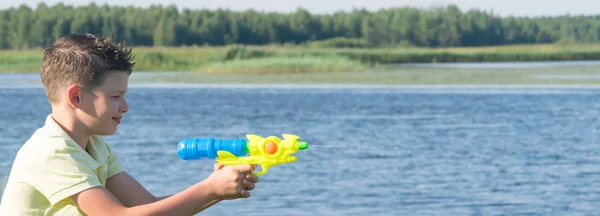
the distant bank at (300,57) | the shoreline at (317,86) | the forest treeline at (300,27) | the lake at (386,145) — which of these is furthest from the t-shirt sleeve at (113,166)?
the forest treeline at (300,27)

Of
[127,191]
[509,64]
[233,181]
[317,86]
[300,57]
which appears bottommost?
[509,64]

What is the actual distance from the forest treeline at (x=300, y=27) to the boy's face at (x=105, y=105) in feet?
169

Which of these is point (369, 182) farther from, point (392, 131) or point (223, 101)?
point (223, 101)

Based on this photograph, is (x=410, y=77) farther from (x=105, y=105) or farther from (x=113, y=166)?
(x=105, y=105)

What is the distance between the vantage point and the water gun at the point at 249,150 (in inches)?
102

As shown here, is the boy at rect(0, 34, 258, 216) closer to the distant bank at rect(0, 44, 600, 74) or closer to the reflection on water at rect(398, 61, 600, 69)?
the distant bank at rect(0, 44, 600, 74)

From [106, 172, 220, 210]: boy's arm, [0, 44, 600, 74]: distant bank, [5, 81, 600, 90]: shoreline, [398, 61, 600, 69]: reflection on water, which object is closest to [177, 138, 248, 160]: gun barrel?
[106, 172, 220, 210]: boy's arm

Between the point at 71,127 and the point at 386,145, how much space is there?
1352cm

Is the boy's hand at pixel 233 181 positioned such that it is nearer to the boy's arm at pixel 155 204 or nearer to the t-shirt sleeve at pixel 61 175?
the boy's arm at pixel 155 204

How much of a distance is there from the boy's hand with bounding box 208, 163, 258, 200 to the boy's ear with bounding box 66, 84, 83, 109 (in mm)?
361

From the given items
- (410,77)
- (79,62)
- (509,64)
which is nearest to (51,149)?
(79,62)

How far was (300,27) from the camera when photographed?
198 ft

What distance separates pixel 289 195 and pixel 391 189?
112 cm

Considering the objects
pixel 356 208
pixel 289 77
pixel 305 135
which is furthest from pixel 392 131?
pixel 289 77
